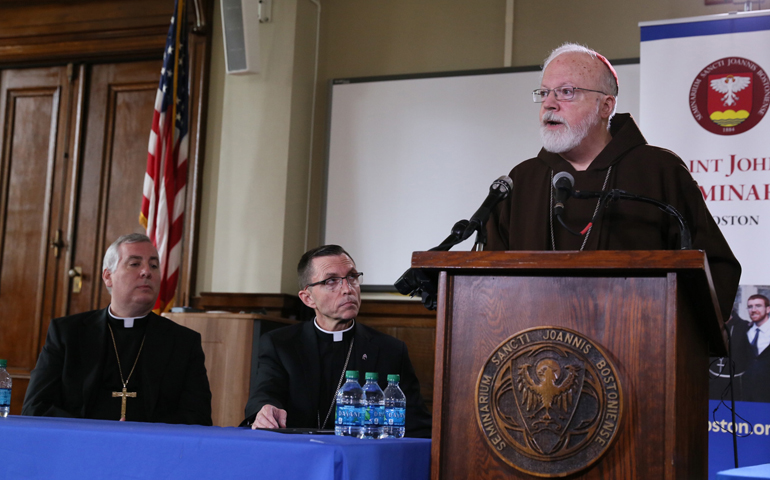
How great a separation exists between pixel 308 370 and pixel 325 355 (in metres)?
0.15

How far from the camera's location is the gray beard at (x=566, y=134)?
7.34 feet

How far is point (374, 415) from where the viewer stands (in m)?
2.17

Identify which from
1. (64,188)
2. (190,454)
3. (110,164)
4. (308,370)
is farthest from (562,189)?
(64,188)

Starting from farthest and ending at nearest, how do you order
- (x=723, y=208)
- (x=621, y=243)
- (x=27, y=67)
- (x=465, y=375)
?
1. (x=27, y=67)
2. (x=723, y=208)
3. (x=621, y=243)
4. (x=465, y=375)

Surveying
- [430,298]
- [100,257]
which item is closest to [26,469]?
[430,298]

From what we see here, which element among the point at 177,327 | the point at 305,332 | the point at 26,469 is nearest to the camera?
the point at 26,469

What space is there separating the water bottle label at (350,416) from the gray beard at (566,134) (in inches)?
34.7

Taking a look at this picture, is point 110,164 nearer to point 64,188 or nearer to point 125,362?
point 64,188

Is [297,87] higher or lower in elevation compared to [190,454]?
higher

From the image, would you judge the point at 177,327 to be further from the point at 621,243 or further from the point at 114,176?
the point at 114,176

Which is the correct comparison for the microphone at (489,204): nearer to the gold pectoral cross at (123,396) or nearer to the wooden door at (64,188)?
the gold pectoral cross at (123,396)

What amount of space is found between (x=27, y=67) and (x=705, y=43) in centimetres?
503

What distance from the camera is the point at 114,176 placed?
20.1 ft

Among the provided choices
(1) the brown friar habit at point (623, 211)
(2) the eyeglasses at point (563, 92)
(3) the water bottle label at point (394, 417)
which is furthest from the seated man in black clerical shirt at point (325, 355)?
(2) the eyeglasses at point (563, 92)
